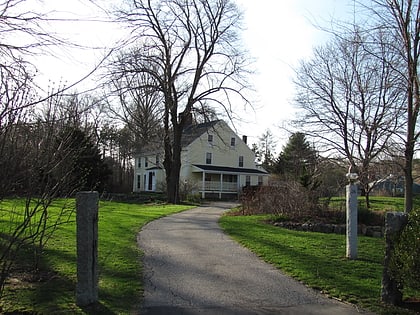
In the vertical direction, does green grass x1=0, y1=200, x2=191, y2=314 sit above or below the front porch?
below

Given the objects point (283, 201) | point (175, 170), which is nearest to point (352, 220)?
point (283, 201)

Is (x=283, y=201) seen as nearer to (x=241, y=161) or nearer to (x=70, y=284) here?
(x=70, y=284)

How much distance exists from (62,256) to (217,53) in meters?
24.7

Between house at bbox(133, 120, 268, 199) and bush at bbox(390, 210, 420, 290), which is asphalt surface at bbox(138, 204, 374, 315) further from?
house at bbox(133, 120, 268, 199)

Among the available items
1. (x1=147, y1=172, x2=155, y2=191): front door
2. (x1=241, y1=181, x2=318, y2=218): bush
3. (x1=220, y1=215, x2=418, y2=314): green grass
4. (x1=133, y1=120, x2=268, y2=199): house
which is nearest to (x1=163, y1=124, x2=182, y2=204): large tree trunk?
(x1=241, y1=181, x2=318, y2=218): bush

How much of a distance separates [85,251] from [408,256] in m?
4.12

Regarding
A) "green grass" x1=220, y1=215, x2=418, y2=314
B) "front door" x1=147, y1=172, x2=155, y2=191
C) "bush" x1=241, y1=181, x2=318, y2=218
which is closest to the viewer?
"green grass" x1=220, y1=215, x2=418, y2=314

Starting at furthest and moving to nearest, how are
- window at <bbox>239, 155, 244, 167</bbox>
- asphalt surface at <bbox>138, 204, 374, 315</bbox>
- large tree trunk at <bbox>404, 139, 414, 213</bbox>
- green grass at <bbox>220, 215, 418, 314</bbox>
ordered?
1. window at <bbox>239, 155, 244, 167</bbox>
2. large tree trunk at <bbox>404, 139, 414, 213</bbox>
3. green grass at <bbox>220, 215, 418, 314</bbox>
4. asphalt surface at <bbox>138, 204, 374, 315</bbox>

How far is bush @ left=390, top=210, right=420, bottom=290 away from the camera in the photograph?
5430 mm

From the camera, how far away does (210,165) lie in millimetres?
50312

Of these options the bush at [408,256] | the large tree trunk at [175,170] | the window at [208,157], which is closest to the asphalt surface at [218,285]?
the bush at [408,256]

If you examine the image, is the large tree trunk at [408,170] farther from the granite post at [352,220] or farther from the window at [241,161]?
the window at [241,161]

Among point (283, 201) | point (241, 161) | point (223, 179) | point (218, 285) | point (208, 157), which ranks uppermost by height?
point (208, 157)

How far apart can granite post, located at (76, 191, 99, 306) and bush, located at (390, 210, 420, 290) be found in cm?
400
